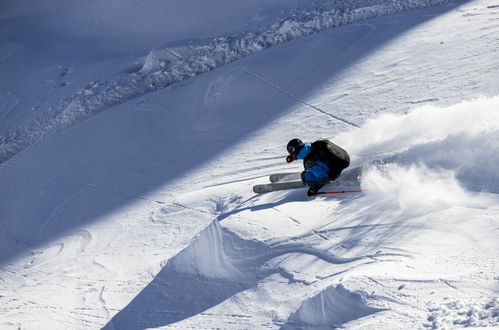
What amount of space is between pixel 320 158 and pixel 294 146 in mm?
361

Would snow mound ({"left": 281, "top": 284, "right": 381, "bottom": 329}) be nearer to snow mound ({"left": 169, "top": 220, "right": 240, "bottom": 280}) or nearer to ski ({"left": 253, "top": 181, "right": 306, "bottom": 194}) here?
snow mound ({"left": 169, "top": 220, "right": 240, "bottom": 280})

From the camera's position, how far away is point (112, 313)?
6066 mm

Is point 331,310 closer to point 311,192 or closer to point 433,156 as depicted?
point 311,192

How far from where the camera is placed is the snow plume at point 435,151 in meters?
5.71

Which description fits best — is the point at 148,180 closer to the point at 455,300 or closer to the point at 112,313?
the point at 112,313

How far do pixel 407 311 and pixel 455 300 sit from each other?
391mm

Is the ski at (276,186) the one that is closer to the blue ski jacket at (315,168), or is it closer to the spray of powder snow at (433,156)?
the blue ski jacket at (315,168)

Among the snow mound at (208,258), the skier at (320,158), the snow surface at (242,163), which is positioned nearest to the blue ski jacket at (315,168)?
the skier at (320,158)

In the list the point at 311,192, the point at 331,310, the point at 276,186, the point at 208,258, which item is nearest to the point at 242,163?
the point at 276,186

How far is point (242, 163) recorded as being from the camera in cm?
853

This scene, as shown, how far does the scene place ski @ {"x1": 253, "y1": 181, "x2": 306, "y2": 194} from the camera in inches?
275

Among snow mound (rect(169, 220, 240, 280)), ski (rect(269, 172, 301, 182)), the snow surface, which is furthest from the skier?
snow mound (rect(169, 220, 240, 280))

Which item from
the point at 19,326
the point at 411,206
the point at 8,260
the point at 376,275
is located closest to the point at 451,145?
the point at 411,206

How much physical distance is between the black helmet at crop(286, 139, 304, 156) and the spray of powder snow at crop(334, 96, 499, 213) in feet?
2.93
